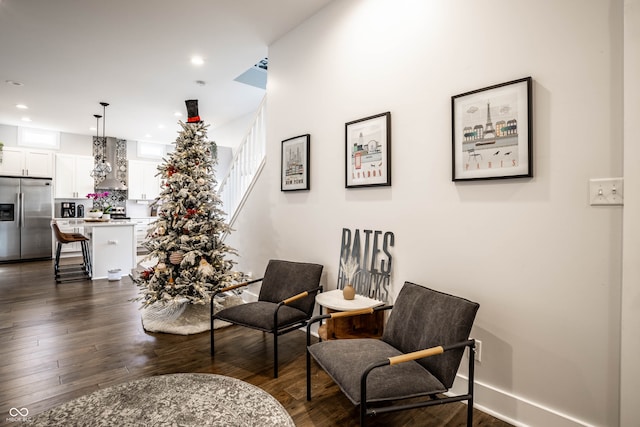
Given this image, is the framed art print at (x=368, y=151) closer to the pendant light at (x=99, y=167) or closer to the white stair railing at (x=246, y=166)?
the white stair railing at (x=246, y=166)

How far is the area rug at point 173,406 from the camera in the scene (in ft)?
6.17

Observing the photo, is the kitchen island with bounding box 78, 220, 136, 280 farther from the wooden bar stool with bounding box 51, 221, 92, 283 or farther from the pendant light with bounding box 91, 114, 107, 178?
the pendant light with bounding box 91, 114, 107, 178

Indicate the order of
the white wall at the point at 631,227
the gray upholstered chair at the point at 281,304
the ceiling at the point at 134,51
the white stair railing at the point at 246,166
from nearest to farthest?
the white wall at the point at 631,227 → the gray upholstered chair at the point at 281,304 → the ceiling at the point at 134,51 → the white stair railing at the point at 246,166

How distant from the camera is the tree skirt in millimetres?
3307

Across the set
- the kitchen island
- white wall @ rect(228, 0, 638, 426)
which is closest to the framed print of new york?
white wall @ rect(228, 0, 638, 426)

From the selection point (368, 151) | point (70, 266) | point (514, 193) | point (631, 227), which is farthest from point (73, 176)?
point (631, 227)

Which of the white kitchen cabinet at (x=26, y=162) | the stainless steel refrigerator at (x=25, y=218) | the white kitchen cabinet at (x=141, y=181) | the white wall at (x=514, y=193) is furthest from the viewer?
the white kitchen cabinet at (x=141, y=181)

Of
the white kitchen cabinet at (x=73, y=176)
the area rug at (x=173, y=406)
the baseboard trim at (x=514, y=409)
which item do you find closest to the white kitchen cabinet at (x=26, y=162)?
the white kitchen cabinet at (x=73, y=176)

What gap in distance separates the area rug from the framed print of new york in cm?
190

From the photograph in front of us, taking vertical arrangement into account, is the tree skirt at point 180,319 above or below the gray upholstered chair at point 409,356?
below

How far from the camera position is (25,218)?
24.0 ft

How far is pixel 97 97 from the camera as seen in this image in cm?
560

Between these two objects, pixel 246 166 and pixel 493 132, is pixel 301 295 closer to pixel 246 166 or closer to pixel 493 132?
pixel 493 132

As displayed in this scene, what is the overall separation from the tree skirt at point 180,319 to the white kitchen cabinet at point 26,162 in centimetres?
615
